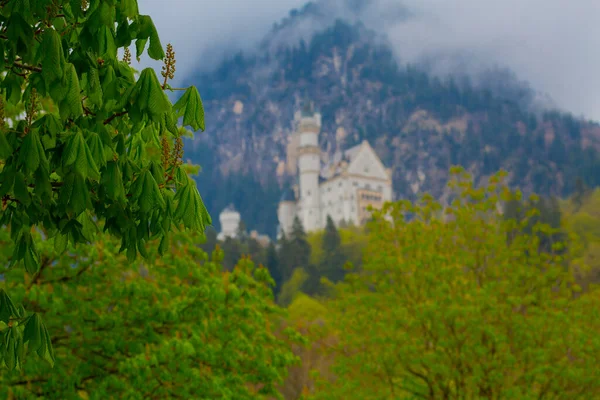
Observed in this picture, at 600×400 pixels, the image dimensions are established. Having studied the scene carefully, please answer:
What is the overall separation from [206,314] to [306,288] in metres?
85.2

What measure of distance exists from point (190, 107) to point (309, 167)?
15769 cm

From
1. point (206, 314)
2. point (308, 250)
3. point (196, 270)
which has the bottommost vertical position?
point (206, 314)

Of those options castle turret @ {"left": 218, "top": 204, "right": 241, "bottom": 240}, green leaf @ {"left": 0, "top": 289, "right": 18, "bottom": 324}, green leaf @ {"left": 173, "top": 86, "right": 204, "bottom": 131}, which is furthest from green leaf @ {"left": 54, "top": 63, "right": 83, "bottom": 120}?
castle turret @ {"left": 218, "top": 204, "right": 241, "bottom": 240}

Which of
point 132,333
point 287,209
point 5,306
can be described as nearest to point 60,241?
point 5,306

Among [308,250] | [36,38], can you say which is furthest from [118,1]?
[308,250]

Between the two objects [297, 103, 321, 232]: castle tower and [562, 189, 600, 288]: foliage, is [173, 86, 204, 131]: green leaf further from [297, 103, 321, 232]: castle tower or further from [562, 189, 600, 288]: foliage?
[297, 103, 321, 232]: castle tower

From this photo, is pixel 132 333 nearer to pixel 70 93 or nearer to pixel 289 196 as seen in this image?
pixel 70 93

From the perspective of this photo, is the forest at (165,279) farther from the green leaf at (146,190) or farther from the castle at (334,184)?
the castle at (334,184)

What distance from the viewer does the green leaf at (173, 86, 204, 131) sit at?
458 cm

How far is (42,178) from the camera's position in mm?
4348

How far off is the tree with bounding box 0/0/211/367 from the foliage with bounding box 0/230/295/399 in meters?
6.22

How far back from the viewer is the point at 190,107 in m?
4.59

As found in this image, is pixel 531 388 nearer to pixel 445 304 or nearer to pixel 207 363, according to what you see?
pixel 445 304

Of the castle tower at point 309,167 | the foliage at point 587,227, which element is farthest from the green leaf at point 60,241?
the castle tower at point 309,167
